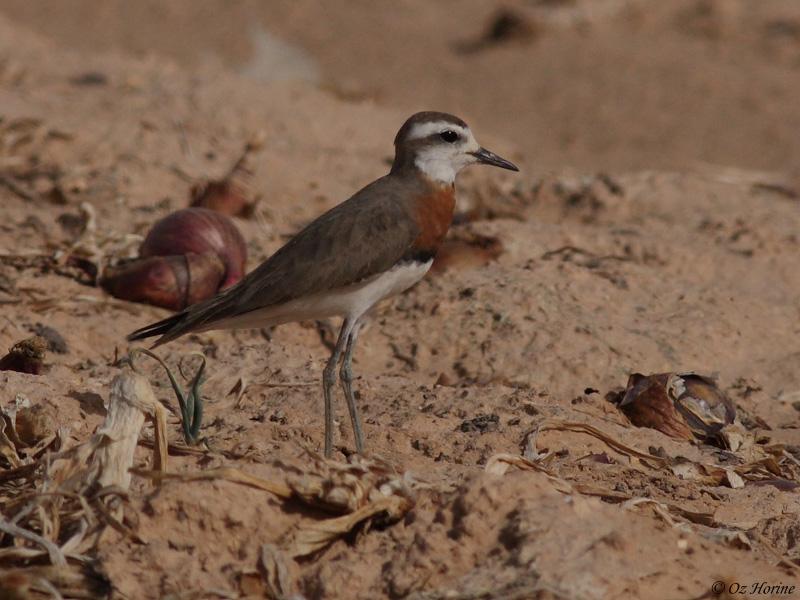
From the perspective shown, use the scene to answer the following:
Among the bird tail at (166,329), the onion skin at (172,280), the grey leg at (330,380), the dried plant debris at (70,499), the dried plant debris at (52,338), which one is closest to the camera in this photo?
the dried plant debris at (70,499)

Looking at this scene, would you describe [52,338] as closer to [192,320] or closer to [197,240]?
[197,240]

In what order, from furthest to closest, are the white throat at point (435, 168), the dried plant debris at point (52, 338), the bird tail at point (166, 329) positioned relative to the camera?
1. the dried plant debris at point (52, 338)
2. the white throat at point (435, 168)
3. the bird tail at point (166, 329)

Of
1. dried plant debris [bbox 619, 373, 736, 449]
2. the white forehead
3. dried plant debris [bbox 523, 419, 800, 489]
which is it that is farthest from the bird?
dried plant debris [bbox 619, 373, 736, 449]

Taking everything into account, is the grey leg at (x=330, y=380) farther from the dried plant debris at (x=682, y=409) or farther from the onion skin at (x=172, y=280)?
the onion skin at (x=172, y=280)

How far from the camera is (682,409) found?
5.96m

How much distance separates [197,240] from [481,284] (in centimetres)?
158

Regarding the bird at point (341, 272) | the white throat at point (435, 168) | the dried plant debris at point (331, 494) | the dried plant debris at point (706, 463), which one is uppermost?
the white throat at point (435, 168)

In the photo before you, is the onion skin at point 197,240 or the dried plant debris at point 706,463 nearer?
the dried plant debris at point 706,463

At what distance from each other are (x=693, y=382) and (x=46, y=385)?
9.32ft

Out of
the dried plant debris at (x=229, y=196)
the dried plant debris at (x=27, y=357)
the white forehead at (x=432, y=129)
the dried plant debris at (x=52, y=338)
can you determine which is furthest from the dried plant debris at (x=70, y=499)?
the dried plant debris at (x=229, y=196)

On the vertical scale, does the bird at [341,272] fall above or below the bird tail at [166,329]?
above

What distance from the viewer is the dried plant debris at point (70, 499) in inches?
159

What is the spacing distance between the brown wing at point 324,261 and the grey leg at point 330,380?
0.82 feet

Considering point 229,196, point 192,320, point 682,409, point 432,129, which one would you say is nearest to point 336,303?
point 192,320
